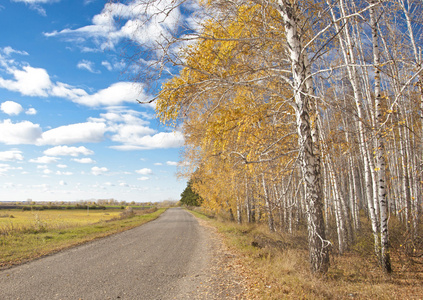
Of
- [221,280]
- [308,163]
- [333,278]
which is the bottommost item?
[221,280]

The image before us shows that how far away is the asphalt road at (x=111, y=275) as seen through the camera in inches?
214

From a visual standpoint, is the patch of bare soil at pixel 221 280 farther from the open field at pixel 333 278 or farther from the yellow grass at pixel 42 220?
the yellow grass at pixel 42 220

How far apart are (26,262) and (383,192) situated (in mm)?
10550

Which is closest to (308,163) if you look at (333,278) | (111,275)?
(333,278)

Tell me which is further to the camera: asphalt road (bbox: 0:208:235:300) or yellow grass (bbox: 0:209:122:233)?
yellow grass (bbox: 0:209:122:233)

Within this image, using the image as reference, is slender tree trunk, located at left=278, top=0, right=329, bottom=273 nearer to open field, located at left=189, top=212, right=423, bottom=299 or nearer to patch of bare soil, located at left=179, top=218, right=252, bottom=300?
open field, located at left=189, top=212, right=423, bottom=299

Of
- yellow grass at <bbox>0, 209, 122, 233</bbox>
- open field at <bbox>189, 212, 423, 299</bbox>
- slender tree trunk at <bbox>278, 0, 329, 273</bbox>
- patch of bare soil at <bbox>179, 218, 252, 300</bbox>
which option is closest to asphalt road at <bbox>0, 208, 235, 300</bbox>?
patch of bare soil at <bbox>179, 218, 252, 300</bbox>

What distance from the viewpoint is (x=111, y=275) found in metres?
6.76

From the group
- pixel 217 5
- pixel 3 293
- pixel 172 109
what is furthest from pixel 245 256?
pixel 217 5

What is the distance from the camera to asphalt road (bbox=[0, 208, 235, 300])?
5.43 m

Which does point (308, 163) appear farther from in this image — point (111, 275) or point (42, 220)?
point (42, 220)

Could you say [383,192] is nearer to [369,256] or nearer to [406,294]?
[406,294]

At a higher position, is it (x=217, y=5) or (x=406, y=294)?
(x=217, y=5)

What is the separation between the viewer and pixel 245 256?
8.80 metres
